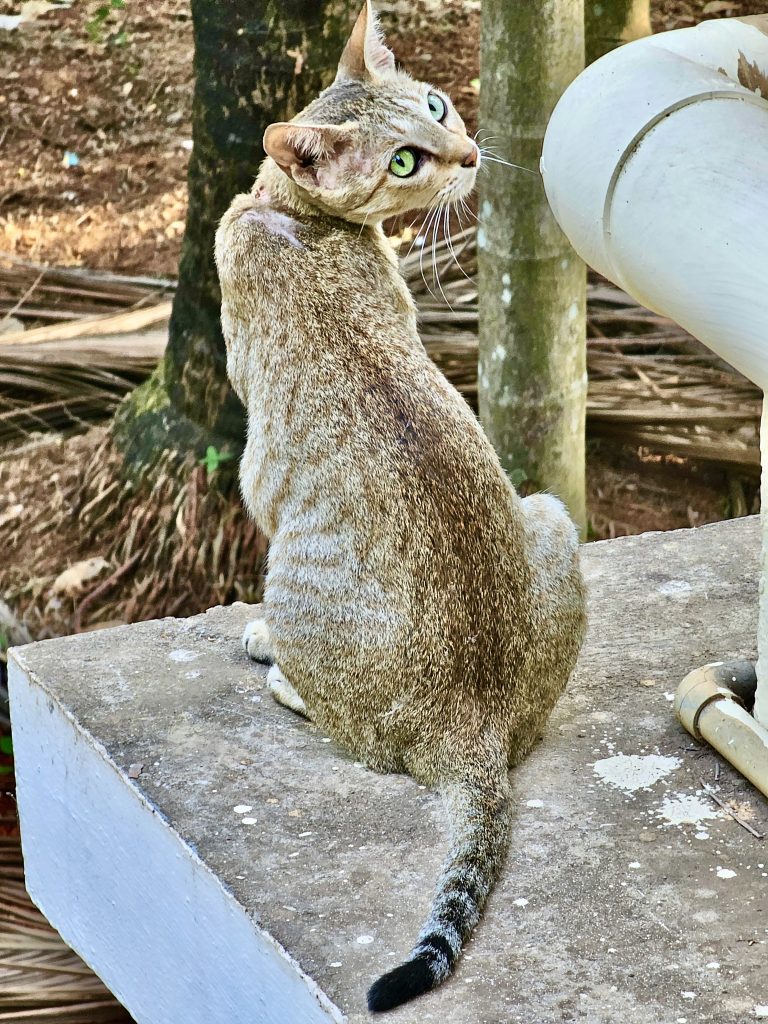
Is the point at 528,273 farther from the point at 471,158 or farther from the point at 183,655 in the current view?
the point at 183,655

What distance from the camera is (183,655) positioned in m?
4.22

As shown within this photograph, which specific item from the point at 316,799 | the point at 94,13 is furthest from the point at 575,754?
the point at 94,13

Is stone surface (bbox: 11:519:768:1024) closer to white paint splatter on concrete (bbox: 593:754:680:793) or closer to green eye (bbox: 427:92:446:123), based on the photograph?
white paint splatter on concrete (bbox: 593:754:680:793)

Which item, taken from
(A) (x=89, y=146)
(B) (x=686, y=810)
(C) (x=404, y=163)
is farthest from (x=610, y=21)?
(B) (x=686, y=810)

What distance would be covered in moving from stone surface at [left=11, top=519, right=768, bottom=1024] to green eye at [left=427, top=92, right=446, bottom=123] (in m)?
1.56

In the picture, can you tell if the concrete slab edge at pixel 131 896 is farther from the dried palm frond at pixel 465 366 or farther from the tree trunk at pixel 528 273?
the tree trunk at pixel 528 273

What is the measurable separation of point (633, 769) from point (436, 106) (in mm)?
1822

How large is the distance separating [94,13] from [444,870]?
418 centimetres

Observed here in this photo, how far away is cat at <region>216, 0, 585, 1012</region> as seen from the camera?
3424 mm

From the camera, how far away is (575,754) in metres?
3.59

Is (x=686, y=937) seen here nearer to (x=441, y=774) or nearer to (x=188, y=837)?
(x=441, y=774)

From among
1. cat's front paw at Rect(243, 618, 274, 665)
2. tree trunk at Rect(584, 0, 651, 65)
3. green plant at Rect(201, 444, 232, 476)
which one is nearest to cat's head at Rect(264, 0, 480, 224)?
cat's front paw at Rect(243, 618, 274, 665)

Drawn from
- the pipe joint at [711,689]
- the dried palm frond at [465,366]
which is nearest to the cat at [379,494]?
the pipe joint at [711,689]

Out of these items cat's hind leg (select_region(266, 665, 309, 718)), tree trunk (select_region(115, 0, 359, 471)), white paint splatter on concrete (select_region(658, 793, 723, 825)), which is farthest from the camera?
tree trunk (select_region(115, 0, 359, 471))
